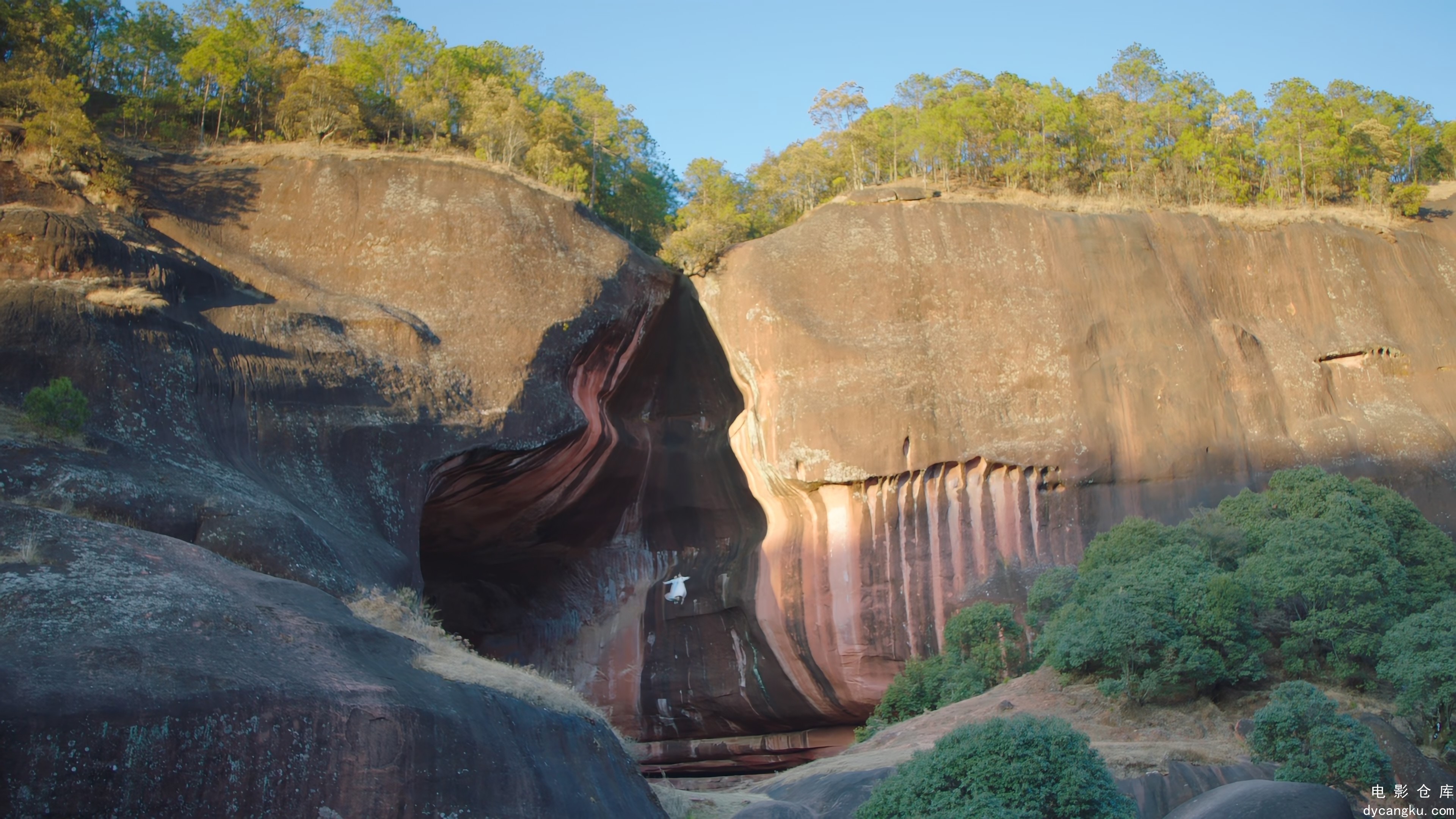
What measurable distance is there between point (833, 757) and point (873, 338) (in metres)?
11.4

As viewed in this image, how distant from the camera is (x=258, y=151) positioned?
27500 millimetres

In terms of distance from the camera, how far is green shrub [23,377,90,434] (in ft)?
48.7

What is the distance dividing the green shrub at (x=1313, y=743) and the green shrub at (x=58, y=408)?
50.0 feet

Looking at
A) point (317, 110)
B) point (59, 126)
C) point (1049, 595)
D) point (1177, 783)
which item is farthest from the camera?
point (317, 110)

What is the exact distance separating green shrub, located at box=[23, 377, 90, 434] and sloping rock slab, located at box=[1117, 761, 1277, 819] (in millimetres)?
13696

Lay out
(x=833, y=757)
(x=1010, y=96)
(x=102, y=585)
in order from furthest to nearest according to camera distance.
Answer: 1. (x=1010, y=96)
2. (x=833, y=757)
3. (x=102, y=585)

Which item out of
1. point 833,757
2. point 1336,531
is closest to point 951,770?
point 833,757

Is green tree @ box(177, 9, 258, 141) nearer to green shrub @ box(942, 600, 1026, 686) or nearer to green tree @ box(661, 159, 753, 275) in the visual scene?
green tree @ box(661, 159, 753, 275)

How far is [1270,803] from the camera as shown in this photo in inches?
438

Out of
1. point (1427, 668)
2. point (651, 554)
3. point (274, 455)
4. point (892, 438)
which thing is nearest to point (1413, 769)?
point (1427, 668)

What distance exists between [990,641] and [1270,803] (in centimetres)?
1119

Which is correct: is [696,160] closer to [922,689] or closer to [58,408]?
[922,689]

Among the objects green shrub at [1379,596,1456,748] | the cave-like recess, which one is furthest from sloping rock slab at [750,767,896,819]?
the cave-like recess

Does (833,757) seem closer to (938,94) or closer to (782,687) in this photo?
(782,687)
